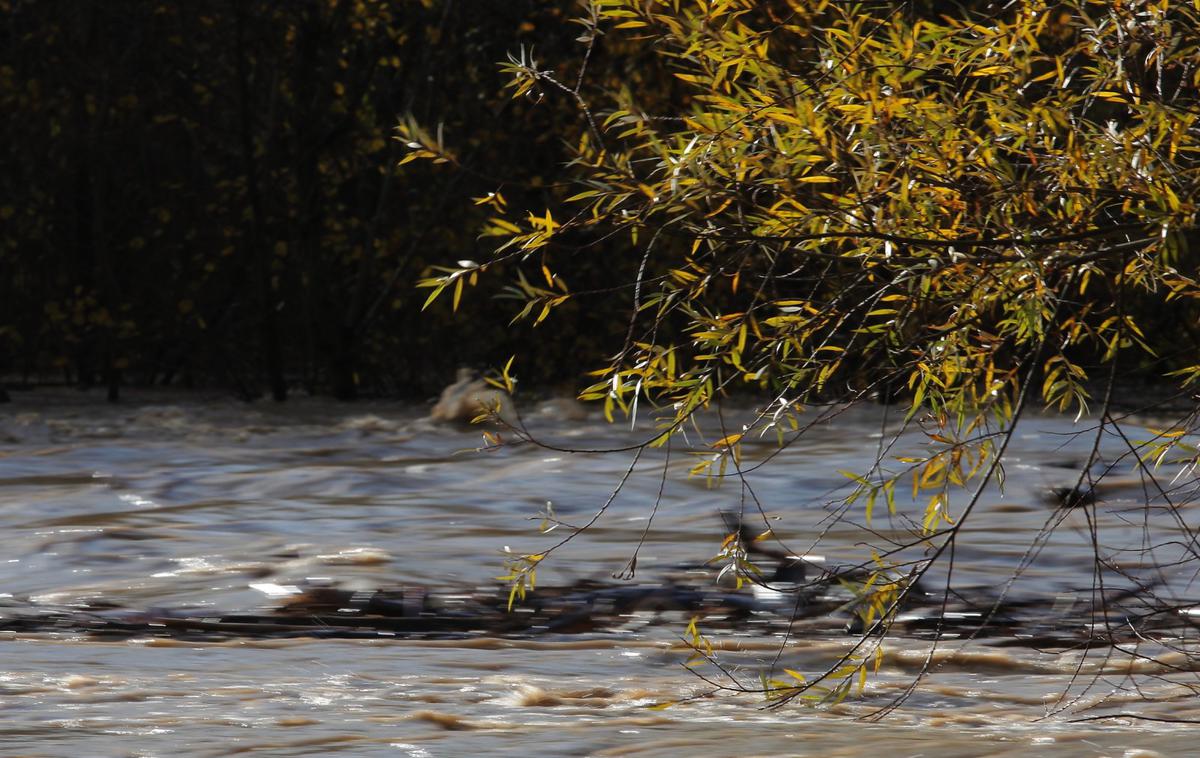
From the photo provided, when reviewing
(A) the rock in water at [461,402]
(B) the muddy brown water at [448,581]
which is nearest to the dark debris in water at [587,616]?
(B) the muddy brown water at [448,581]

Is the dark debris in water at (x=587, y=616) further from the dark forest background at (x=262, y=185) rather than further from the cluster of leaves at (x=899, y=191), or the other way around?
the dark forest background at (x=262, y=185)

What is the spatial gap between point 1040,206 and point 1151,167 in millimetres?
227

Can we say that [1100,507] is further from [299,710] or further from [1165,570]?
[299,710]

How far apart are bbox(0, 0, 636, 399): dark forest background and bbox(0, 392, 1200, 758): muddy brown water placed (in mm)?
1382

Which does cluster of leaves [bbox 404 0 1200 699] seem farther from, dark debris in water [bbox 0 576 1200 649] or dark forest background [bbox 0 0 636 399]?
dark forest background [bbox 0 0 636 399]

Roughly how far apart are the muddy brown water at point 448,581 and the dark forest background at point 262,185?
1.38 meters

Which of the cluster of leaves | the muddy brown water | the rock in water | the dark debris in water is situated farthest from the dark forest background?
the cluster of leaves

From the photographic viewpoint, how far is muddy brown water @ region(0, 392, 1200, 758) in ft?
12.5

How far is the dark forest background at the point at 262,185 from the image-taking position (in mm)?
12859

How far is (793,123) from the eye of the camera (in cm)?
333

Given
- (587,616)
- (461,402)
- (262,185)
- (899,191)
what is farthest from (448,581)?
(262,185)

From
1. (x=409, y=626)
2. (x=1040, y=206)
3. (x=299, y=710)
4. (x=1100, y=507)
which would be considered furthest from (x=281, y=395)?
(x=1040, y=206)

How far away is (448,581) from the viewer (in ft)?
20.3

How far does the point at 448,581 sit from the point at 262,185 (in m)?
7.80
